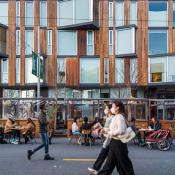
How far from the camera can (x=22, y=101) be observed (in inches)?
1041

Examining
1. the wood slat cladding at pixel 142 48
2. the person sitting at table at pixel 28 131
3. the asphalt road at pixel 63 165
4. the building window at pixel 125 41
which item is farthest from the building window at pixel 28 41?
the asphalt road at pixel 63 165

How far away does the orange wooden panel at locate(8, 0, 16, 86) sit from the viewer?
134 ft

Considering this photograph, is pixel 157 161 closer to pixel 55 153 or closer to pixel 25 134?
pixel 55 153

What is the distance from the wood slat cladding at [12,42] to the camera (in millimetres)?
40938

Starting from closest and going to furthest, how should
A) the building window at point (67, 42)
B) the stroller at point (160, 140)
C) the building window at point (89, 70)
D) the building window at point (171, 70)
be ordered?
1. the stroller at point (160, 140)
2. the building window at point (171, 70)
3. the building window at point (89, 70)
4. the building window at point (67, 42)

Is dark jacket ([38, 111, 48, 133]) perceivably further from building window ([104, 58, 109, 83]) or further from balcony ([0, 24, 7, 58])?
balcony ([0, 24, 7, 58])

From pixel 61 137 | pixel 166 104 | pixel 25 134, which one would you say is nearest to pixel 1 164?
pixel 25 134

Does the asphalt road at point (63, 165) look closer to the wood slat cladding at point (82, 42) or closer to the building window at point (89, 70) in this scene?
the building window at point (89, 70)

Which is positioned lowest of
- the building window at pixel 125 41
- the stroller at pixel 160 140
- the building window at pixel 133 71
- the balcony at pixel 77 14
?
the stroller at pixel 160 140

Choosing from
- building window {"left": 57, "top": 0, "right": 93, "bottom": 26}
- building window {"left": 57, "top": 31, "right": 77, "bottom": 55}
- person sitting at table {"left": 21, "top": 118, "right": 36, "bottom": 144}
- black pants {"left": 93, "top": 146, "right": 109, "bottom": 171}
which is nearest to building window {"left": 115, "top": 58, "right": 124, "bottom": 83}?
building window {"left": 57, "top": 31, "right": 77, "bottom": 55}

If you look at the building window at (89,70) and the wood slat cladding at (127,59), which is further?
the building window at (89,70)

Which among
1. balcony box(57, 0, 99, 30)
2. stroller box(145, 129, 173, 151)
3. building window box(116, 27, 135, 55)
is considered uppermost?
balcony box(57, 0, 99, 30)

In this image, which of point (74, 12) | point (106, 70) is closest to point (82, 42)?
point (74, 12)

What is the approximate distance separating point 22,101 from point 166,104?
28.6 feet
